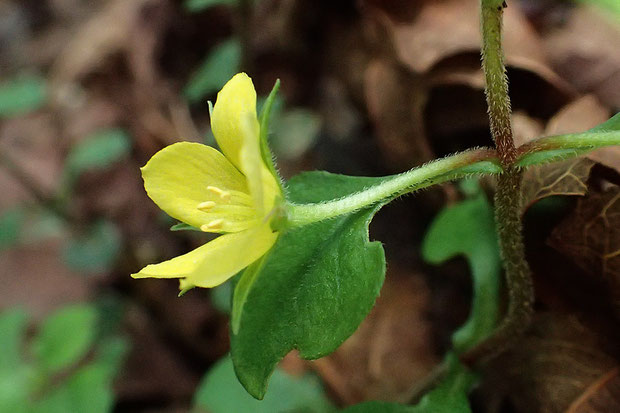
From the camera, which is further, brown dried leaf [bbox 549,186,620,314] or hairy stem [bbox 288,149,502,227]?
brown dried leaf [bbox 549,186,620,314]

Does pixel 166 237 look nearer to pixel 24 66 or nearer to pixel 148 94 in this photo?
pixel 148 94

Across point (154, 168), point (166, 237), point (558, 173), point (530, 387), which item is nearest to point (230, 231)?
point (154, 168)

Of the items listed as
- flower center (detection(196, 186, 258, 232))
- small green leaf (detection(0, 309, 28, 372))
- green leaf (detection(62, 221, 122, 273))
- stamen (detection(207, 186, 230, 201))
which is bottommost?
green leaf (detection(62, 221, 122, 273))

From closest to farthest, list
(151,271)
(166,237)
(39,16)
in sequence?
(151,271)
(166,237)
(39,16)

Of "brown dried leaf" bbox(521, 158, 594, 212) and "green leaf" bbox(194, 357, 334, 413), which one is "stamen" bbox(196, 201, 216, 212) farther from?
"green leaf" bbox(194, 357, 334, 413)

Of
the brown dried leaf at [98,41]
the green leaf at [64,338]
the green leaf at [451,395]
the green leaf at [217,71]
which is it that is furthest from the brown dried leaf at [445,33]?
the brown dried leaf at [98,41]

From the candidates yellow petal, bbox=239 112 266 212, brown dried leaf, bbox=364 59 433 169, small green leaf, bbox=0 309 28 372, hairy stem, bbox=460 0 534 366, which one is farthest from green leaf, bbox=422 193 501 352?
small green leaf, bbox=0 309 28 372
